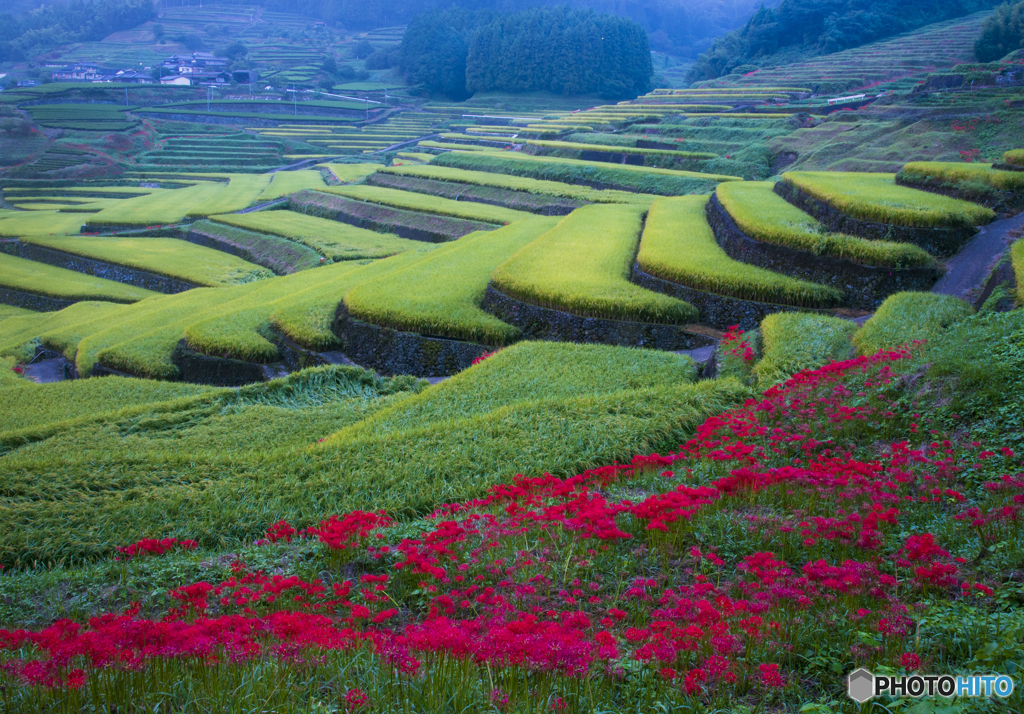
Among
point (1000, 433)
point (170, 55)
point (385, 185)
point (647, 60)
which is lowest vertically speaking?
point (1000, 433)

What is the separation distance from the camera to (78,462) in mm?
5797

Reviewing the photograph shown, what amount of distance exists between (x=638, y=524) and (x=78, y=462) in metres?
4.93

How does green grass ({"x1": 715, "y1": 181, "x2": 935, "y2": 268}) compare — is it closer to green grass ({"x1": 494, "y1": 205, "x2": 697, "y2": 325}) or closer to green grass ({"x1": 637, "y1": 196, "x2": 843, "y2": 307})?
green grass ({"x1": 637, "y1": 196, "x2": 843, "y2": 307})

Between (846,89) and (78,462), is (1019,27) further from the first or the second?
(78,462)

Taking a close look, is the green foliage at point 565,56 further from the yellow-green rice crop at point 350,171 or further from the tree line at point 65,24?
the tree line at point 65,24

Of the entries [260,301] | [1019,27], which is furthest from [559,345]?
[1019,27]

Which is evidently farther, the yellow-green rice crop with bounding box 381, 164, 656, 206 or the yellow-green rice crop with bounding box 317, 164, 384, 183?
the yellow-green rice crop with bounding box 317, 164, 384, 183

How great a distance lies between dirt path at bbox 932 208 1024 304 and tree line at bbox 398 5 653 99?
59218 mm

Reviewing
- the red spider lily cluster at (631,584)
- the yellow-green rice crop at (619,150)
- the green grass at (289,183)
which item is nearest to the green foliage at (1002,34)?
the yellow-green rice crop at (619,150)


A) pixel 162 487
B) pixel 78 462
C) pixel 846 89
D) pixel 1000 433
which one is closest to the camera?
pixel 1000 433

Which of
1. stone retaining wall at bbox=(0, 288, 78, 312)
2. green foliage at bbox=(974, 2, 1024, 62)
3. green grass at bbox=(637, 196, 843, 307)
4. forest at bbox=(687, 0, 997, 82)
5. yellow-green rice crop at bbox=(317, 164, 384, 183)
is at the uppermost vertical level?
forest at bbox=(687, 0, 997, 82)

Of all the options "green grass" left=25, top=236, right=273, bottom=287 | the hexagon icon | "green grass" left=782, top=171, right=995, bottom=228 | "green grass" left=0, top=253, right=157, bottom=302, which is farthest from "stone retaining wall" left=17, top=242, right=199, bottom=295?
the hexagon icon

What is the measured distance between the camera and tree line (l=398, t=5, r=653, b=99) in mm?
64188

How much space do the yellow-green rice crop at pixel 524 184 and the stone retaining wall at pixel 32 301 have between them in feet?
50.2
